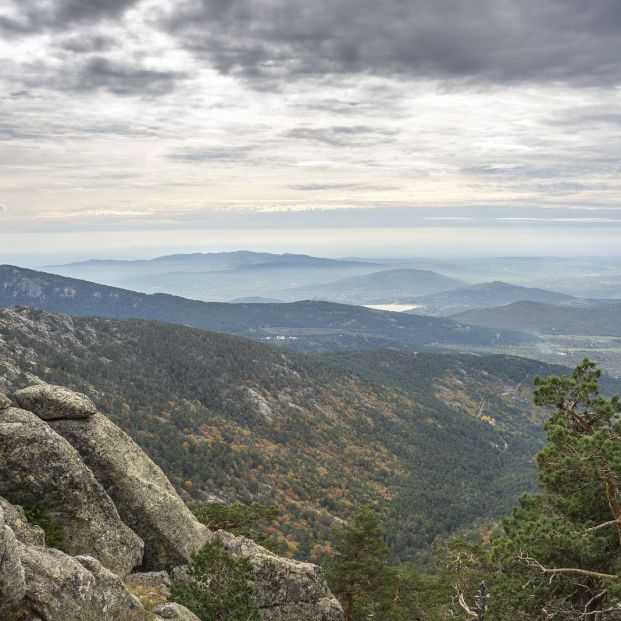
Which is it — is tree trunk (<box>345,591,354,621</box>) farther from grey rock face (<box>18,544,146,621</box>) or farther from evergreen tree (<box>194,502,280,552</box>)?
grey rock face (<box>18,544,146,621</box>)

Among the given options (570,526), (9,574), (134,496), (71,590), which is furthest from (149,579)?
(570,526)

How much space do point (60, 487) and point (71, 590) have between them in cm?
854

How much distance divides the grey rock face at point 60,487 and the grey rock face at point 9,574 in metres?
9.09

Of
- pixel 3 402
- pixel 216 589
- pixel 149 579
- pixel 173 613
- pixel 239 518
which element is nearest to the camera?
pixel 173 613

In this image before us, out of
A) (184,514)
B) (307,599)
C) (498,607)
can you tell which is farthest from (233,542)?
(498,607)

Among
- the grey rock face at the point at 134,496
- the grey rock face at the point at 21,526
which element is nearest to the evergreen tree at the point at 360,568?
Answer: the grey rock face at the point at 134,496

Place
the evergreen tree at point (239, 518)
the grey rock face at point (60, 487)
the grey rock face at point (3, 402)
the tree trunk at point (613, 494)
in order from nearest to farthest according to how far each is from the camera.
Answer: the tree trunk at point (613, 494)
the grey rock face at point (60, 487)
the grey rock face at point (3, 402)
the evergreen tree at point (239, 518)

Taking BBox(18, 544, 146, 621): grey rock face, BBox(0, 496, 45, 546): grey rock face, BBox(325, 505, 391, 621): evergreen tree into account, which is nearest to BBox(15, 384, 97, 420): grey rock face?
BBox(0, 496, 45, 546): grey rock face

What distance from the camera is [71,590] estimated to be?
57.1ft

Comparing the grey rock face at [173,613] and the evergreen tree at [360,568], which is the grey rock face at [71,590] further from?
the evergreen tree at [360,568]

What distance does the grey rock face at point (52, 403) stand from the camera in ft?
94.6

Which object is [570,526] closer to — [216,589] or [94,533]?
[216,589]

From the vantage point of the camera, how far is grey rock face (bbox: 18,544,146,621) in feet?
54.3

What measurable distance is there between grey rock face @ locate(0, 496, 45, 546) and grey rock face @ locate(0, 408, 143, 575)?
1402 mm
